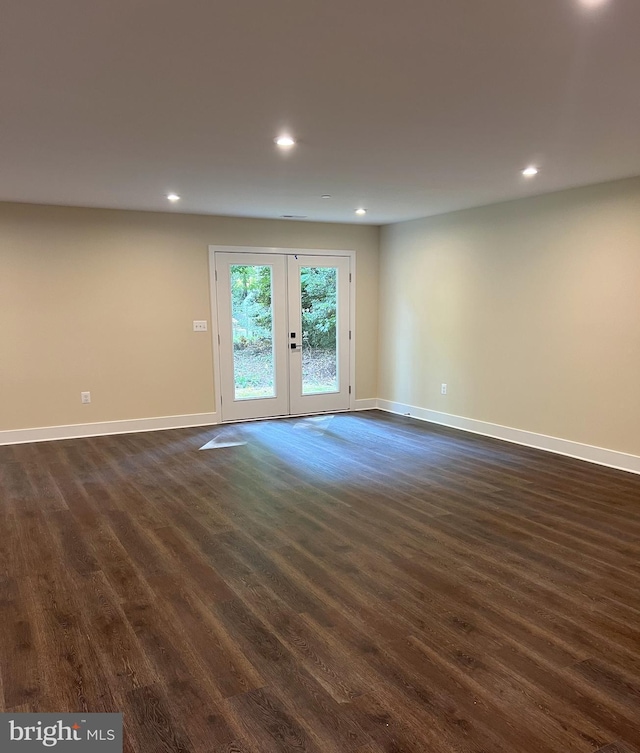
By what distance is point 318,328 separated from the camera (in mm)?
7027

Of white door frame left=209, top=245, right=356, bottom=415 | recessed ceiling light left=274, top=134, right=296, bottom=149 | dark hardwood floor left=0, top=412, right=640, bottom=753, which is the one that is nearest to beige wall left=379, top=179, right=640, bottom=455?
white door frame left=209, top=245, right=356, bottom=415

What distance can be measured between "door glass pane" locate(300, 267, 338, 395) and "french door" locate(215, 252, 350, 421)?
1cm

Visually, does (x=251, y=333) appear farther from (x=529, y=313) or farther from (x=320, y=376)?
(x=529, y=313)

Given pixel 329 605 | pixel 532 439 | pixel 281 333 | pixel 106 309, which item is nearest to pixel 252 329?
pixel 281 333

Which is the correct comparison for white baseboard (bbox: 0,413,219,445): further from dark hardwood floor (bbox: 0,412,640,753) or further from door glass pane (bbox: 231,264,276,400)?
dark hardwood floor (bbox: 0,412,640,753)

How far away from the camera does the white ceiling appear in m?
1.88

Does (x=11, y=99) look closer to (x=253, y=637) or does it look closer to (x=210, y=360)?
(x=253, y=637)

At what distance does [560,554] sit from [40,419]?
510 centimetres

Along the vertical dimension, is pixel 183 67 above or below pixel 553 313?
above

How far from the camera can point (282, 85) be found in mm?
2445

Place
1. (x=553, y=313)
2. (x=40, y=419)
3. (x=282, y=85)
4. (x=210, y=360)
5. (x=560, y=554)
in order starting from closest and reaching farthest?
(x=282, y=85) < (x=560, y=554) < (x=553, y=313) < (x=40, y=419) < (x=210, y=360)

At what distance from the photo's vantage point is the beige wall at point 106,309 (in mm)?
5520

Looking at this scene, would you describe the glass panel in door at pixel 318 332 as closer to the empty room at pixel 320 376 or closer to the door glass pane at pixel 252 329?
the empty room at pixel 320 376

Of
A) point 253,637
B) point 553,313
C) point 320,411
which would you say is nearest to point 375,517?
point 253,637
